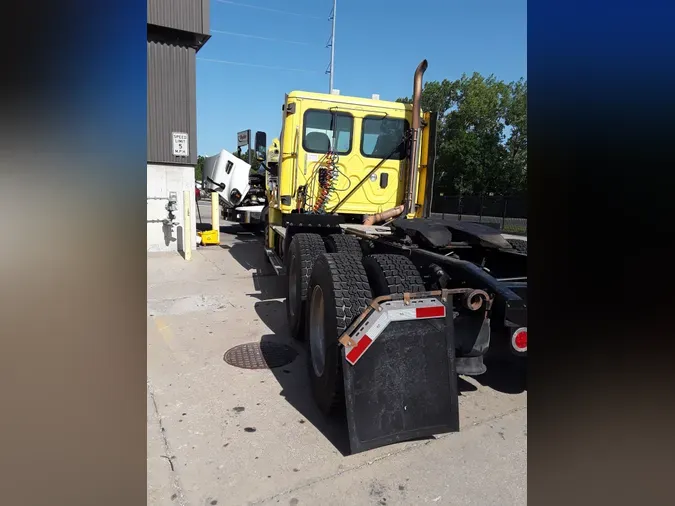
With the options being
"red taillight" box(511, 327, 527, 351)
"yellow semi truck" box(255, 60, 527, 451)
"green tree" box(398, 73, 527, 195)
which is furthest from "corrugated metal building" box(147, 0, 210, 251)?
"green tree" box(398, 73, 527, 195)

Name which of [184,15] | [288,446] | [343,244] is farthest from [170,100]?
[288,446]

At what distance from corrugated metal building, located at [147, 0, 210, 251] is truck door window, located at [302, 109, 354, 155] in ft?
16.9

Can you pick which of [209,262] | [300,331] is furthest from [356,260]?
[209,262]

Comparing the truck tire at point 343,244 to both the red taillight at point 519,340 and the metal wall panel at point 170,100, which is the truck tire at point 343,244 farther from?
the metal wall panel at point 170,100

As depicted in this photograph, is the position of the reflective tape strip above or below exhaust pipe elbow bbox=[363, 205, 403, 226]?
below

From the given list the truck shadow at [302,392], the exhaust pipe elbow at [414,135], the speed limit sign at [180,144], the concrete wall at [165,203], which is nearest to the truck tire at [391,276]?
the truck shadow at [302,392]

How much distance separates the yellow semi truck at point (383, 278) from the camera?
2.75m

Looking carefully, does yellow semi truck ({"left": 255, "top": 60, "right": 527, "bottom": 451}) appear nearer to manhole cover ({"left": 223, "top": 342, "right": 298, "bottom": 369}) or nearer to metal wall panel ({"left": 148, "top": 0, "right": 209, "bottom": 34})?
manhole cover ({"left": 223, "top": 342, "right": 298, "bottom": 369})

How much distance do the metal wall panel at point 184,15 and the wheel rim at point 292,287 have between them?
807cm

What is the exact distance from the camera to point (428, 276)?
3.56 meters

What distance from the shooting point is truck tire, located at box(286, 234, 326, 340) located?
470 cm

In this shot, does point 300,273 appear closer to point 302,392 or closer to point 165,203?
point 302,392
